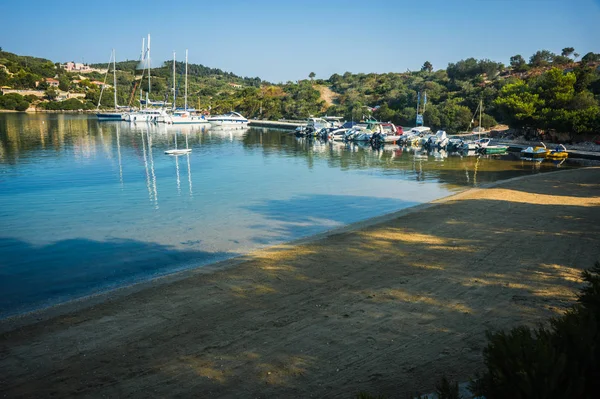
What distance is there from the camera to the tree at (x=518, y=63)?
86.0 metres

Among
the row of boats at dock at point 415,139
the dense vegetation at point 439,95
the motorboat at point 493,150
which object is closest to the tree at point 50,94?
the dense vegetation at point 439,95

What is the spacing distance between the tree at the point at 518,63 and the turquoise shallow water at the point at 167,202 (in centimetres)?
5726

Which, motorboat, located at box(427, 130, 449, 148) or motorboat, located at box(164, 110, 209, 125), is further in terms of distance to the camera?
motorboat, located at box(164, 110, 209, 125)

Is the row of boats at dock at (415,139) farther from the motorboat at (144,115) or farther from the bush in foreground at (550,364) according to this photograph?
the bush in foreground at (550,364)

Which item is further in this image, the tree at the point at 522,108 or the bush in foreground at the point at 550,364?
the tree at the point at 522,108

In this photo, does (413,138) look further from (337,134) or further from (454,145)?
(337,134)

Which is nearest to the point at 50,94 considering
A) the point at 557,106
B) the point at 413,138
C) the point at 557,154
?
the point at 413,138

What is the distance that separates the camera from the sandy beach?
19.3 ft

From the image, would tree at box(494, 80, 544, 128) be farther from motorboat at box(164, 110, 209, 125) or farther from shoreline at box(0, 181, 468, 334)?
motorboat at box(164, 110, 209, 125)

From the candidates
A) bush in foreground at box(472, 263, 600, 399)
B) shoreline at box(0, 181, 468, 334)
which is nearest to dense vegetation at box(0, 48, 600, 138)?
shoreline at box(0, 181, 468, 334)

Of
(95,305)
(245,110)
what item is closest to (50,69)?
(245,110)

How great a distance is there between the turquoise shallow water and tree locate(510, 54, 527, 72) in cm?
5726

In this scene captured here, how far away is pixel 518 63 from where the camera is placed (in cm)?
8988

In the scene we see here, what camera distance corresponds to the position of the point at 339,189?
24484 millimetres
